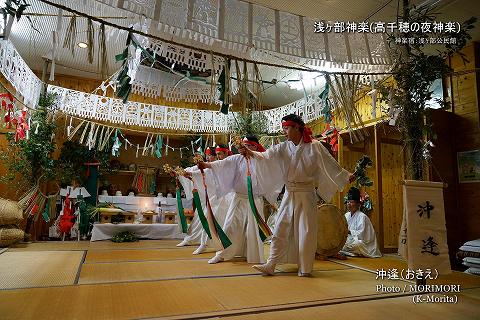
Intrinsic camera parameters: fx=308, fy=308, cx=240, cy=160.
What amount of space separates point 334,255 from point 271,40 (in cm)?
301

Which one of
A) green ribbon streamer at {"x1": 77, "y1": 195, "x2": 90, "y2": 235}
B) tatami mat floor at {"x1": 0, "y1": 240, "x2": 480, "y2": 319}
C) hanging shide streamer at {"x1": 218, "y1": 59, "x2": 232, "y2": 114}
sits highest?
hanging shide streamer at {"x1": 218, "y1": 59, "x2": 232, "y2": 114}

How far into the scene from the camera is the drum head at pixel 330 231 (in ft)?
13.9

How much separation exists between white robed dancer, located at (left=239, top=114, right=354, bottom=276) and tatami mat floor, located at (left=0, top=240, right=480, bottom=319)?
0.81 feet

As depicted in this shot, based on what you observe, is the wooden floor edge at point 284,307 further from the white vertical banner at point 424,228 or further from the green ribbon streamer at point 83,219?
the green ribbon streamer at point 83,219

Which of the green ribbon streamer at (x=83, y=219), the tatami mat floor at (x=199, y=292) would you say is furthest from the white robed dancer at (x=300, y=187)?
the green ribbon streamer at (x=83, y=219)

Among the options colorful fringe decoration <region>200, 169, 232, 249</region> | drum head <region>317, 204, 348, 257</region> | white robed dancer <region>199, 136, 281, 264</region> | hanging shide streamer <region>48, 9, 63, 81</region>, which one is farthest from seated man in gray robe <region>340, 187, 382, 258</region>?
hanging shide streamer <region>48, 9, 63, 81</region>

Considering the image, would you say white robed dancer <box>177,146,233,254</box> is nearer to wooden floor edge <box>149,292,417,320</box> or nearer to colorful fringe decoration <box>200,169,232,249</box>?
colorful fringe decoration <box>200,169,232,249</box>

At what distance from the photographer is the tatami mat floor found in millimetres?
1940

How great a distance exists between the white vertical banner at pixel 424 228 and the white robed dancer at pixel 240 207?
5.11 ft

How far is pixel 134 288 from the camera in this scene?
96.9 inches

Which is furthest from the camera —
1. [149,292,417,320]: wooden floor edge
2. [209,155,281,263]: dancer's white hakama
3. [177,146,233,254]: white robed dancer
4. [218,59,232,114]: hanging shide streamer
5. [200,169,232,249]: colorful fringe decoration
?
[177,146,233,254]: white robed dancer

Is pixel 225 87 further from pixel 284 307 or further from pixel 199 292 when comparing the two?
pixel 284 307

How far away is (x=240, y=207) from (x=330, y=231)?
1322 millimetres

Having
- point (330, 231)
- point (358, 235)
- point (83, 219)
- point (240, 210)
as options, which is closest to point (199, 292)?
point (240, 210)
